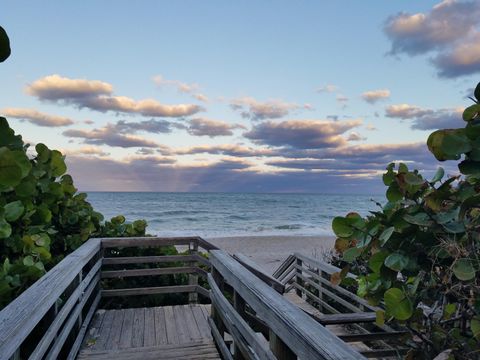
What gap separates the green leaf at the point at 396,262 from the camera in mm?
1366

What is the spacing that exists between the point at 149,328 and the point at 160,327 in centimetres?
13

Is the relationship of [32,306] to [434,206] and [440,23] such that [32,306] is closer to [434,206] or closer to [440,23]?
[434,206]

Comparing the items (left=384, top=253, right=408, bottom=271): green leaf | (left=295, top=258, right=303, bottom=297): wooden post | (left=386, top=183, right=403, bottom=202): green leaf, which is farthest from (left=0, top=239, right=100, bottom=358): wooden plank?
(left=295, top=258, right=303, bottom=297): wooden post

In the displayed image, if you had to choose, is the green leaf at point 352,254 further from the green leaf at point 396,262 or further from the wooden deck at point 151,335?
the wooden deck at point 151,335

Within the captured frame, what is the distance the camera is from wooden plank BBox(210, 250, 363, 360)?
1.46m

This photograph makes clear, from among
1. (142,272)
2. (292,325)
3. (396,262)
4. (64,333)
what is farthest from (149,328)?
(396,262)

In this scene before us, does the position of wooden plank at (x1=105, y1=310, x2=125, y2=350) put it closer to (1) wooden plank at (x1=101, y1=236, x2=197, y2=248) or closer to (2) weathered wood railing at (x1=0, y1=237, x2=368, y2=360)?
(2) weathered wood railing at (x1=0, y1=237, x2=368, y2=360)

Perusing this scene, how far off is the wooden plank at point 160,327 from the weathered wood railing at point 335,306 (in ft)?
5.84

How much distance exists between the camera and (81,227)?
5055mm

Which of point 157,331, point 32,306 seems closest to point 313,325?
point 32,306

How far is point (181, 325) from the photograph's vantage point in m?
4.98

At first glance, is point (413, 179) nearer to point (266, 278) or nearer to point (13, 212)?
point (266, 278)

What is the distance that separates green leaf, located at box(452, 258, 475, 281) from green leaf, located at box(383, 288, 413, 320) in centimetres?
22

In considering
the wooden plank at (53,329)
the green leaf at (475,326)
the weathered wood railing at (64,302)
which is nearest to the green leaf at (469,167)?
the green leaf at (475,326)
